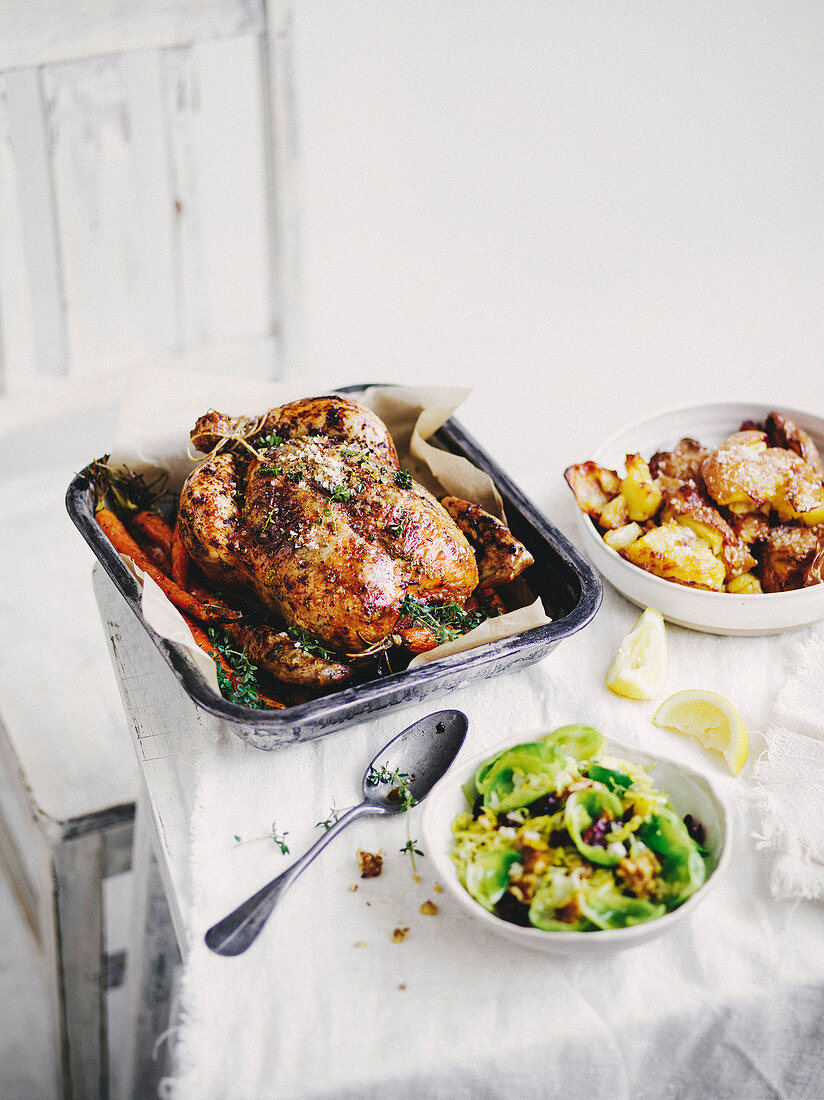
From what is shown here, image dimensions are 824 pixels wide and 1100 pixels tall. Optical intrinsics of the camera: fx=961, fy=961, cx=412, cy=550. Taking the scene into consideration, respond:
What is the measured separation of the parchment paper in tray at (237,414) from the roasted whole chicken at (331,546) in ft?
0.26

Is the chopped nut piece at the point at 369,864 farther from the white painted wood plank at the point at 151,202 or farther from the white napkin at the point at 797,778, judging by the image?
the white painted wood plank at the point at 151,202

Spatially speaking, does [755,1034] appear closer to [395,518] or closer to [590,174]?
[395,518]

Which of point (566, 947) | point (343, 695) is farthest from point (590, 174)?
point (566, 947)

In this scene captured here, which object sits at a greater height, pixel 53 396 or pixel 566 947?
pixel 53 396

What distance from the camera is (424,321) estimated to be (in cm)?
364

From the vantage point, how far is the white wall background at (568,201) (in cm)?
319

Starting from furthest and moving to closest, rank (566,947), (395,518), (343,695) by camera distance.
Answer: (395,518) → (343,695) → (566,947)

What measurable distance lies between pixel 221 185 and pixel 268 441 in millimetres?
1757

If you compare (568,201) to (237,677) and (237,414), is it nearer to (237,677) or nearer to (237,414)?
(237,414)

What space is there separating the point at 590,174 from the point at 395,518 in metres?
2.72

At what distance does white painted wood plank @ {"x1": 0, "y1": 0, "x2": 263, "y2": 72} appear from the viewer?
2.01 m

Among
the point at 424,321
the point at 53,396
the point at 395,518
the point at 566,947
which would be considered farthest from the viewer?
the point at 424,321

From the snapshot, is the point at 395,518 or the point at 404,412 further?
the point at 404,412

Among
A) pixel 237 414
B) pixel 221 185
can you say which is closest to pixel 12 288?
pixel 221 185
